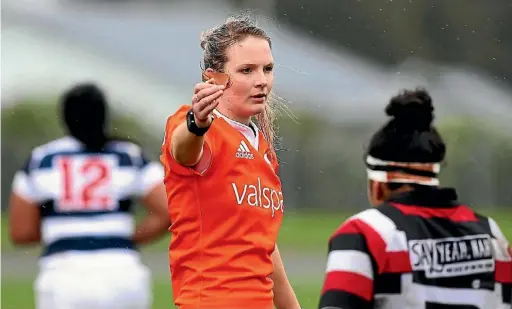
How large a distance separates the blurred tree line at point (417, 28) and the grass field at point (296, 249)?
7.23 feet

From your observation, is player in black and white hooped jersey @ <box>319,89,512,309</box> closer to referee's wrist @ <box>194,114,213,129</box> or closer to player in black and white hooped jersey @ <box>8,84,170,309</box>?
referee's wrist @ <box>194,114,213,129</box>

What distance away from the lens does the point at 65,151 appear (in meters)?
3.98

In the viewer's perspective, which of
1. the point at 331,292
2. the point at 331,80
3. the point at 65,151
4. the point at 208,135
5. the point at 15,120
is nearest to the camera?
the point at 331,292

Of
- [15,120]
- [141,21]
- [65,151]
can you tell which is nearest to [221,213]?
[65,151]

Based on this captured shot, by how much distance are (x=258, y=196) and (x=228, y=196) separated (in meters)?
0.09

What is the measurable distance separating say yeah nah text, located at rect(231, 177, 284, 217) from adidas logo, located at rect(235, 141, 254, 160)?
2.8 inches

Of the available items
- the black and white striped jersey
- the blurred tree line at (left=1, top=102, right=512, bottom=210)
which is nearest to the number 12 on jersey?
the black and white striped jersey

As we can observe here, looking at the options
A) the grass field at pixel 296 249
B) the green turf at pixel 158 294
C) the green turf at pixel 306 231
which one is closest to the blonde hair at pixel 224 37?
the grass field at pixel 296 249

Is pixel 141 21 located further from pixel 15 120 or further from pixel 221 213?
pixel 221 213

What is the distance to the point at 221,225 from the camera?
10.3ft

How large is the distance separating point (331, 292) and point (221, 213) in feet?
2.41

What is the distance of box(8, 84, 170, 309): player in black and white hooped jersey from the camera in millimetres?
3965

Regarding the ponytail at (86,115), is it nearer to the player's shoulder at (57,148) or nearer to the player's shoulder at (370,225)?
the player's shoulder at (57,148)

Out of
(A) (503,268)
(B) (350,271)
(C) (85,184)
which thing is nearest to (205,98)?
(B) (350,271)
